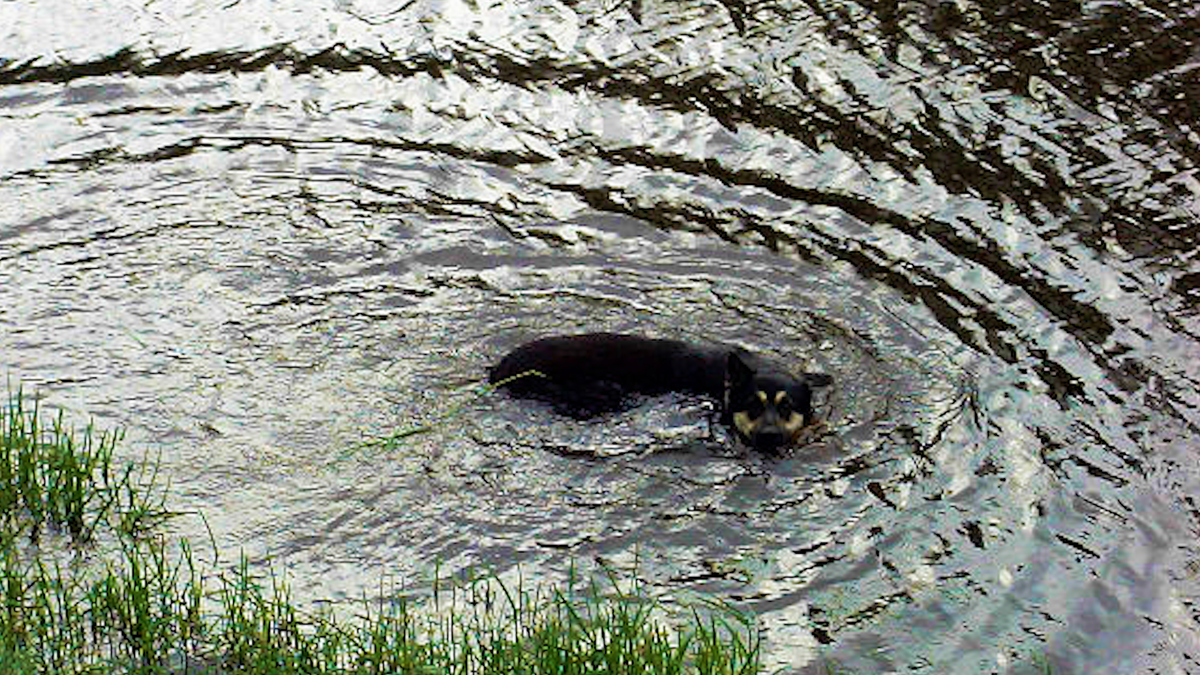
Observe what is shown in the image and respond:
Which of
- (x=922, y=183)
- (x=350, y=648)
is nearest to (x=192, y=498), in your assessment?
(x=350, y=648)

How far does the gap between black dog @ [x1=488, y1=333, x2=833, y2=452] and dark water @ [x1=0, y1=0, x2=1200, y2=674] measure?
129 millimetres

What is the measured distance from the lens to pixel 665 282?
10.5 meters

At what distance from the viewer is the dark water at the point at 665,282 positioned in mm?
8195

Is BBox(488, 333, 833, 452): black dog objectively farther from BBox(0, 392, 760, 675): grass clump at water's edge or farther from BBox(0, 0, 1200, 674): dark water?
BBox(0, 392, 760, 675): grass clump at water's edge

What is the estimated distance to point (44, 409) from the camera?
29.9 ft

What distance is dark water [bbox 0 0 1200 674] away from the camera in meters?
8.20

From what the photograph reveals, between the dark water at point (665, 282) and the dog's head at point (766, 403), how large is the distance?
12 cm

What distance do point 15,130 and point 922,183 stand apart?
213 inches

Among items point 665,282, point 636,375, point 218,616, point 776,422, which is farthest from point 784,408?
point 218,616

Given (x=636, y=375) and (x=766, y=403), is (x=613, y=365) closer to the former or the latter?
(x=636, y=375)

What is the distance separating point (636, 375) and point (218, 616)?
104 inches

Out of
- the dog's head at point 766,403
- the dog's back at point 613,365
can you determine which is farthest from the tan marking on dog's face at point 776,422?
the dog's back at point 613,365

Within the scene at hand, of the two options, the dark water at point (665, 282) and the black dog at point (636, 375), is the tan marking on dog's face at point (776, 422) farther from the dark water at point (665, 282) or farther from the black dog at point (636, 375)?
the dark water at point (665, 282)

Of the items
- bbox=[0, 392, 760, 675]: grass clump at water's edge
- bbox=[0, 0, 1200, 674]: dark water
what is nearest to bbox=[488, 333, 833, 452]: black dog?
bbox=[0, 0, 1200, 674]: dark water
